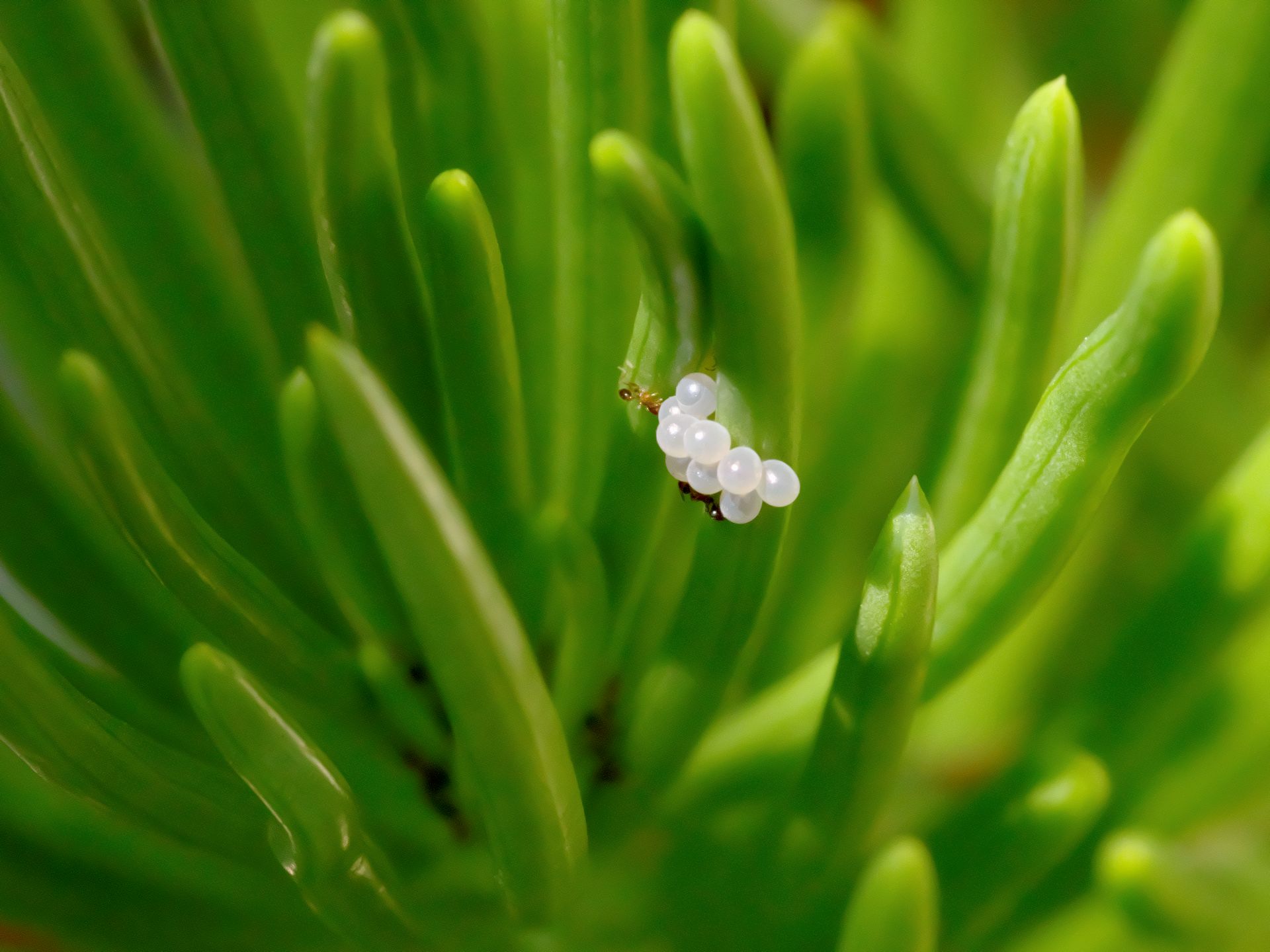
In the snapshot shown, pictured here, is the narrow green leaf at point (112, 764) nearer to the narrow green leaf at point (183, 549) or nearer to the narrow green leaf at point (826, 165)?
the narrow green leaf at point (183, 549)

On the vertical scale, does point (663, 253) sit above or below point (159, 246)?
below

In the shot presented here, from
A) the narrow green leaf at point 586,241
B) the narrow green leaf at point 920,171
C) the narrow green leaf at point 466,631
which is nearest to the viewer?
the narrow green leaf at point 466,631

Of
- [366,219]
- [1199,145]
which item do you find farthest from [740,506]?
[1199,145]

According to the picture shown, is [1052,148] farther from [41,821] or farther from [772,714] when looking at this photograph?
[41,821]

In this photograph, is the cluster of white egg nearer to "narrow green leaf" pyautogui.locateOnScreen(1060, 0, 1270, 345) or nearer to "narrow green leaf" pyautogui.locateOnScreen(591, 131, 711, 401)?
"narrow green leaf" pyautogui.locateOnScreen(591, 131, 711, 401)

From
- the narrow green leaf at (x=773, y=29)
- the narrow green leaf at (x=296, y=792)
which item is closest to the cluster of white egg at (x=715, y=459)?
the narrow green leaf at (x=296, y=792)

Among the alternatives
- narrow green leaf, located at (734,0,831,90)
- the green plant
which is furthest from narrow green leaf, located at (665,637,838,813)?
narrow green leaf, located at (734,0,831,90)

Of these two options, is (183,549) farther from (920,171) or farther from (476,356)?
(920,171)
